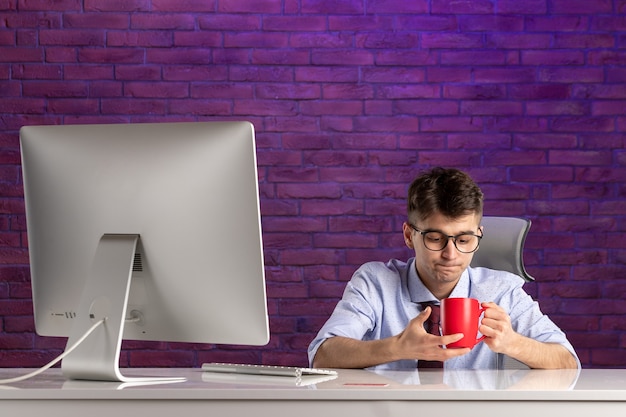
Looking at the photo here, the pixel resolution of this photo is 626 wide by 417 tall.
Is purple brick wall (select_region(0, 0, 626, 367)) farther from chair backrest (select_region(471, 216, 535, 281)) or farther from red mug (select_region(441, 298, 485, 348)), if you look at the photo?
red mug (select_region(441, 298, 485, 348))

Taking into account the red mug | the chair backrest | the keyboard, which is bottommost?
the keyboard

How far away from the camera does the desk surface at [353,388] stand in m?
1.35

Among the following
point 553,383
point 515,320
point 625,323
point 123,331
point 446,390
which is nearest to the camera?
point 446,390

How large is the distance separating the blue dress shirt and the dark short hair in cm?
19

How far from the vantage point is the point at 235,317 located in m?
1.60

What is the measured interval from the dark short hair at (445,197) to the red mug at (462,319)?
35 centimetres

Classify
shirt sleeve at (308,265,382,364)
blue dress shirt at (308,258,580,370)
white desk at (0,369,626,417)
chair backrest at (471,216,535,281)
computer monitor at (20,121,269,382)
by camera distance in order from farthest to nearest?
chair backrest at (471,216,535,281)
blue dress shirt at (308,258,580,370)
shirt sleeve at (308,265,382,364)
computer monitor at (20,121,269,382)
white desk at (0,369,626,417)

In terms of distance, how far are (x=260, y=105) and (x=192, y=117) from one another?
265mm

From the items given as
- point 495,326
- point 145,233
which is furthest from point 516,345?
point 145,233

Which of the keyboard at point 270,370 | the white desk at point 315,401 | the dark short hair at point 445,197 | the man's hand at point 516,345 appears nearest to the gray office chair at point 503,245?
the dark short hair at point 445,197

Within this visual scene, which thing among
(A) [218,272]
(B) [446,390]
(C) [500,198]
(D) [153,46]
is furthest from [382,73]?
(B) [446,390]

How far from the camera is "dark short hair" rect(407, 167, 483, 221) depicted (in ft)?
6.88

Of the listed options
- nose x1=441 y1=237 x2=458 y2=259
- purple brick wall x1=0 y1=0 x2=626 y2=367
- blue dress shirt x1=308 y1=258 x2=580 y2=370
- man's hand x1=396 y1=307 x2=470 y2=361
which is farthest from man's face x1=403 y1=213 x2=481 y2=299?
purple brick wall x1=0 y1=0 x2=626 y2=367

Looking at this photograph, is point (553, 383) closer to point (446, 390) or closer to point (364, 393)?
point (446, 390)
